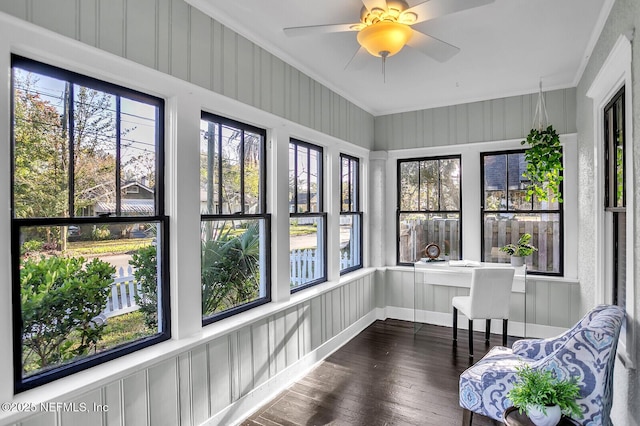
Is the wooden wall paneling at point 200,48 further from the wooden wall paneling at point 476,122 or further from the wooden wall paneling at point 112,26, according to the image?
the wooden wall paneling at point 476,122

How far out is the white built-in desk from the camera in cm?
433

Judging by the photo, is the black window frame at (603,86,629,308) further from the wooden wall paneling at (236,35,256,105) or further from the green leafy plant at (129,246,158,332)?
the green leafy plant at (129,246,158,332)

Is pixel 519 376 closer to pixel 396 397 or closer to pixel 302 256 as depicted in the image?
pixel 396 397

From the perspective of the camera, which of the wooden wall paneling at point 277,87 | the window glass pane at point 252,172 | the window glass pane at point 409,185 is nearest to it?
the window glass pane at point 252,172

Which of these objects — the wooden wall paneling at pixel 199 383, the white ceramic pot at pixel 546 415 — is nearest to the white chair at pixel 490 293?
the white ceramic pot at pixel 546 415

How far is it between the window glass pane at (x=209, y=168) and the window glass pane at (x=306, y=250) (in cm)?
101

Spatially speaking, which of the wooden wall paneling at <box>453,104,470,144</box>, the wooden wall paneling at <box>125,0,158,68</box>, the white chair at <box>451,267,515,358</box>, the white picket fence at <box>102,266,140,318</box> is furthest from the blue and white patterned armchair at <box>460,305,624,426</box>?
the wooden wall paneling at <box>453,104,470,144</box>

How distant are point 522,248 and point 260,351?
123 inches

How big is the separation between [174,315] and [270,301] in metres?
1.03

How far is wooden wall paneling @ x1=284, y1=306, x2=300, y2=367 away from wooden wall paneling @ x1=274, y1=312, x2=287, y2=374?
31 millimetres

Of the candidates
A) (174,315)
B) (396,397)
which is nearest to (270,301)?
(174,315)

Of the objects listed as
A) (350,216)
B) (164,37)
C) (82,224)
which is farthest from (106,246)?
(350,216)

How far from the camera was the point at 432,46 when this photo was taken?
2.34m

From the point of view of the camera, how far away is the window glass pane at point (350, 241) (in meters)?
4.62
